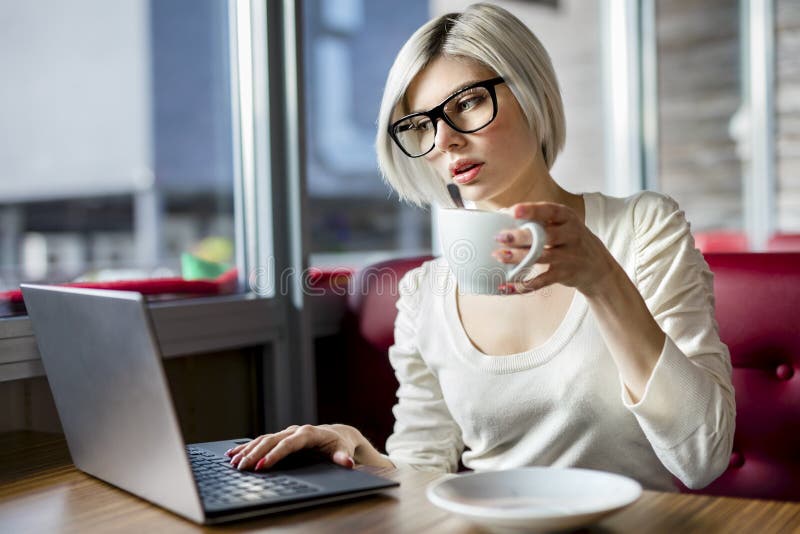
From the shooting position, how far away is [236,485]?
900mm

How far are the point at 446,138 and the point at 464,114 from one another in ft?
0.21

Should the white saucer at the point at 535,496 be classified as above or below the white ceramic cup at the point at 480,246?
below

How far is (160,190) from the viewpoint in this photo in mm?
1998

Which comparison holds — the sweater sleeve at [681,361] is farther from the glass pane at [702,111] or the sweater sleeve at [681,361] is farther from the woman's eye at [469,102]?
the glass pane at [702,111]

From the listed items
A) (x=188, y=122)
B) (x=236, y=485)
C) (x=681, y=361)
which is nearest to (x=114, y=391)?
(x=236, y=485)

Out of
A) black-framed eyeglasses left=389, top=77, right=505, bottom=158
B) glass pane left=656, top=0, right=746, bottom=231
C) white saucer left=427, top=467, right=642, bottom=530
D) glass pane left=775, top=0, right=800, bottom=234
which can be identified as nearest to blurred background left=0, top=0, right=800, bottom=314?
black-framed eyeglasses left=389, top=77, right=505, bottom=158

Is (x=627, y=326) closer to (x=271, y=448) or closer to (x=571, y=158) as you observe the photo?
(x=271, y=448)

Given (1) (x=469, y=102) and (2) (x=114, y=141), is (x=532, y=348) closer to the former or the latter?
(1) (x=469, y=102)

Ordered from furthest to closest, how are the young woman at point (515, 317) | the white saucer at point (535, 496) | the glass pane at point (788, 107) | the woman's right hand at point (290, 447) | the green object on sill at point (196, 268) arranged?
the glass pane at point (788, 107)
the green object on sill at point (196, 268)
the young woman at point (515, 317)
the woman's right hand at point (290, 447)
the white saucer at point (535, 496)

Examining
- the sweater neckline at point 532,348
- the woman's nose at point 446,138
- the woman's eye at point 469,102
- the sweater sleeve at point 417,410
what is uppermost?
the woman's eye at point 469,102

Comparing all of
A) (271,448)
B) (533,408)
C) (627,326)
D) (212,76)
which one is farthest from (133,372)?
(212,76)

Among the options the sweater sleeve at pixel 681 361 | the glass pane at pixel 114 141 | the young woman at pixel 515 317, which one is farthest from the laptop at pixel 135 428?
the glass pane at pixel 114 141

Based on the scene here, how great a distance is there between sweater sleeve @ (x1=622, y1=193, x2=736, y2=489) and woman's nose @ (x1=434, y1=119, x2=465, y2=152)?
11.4 inches

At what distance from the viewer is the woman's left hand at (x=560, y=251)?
814mm
